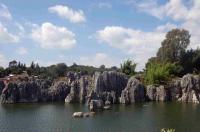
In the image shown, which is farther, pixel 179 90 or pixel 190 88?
pixel 179 90

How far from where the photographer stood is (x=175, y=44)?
110m

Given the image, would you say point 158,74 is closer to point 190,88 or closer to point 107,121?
point 190,88

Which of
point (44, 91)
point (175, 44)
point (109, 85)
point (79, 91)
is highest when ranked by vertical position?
point (175, 44)

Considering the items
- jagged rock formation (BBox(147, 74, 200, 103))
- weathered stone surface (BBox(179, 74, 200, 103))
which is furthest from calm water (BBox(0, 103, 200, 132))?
jagged rock formation (BBox(147, 74, 200, 103))

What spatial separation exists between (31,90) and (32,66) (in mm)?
52172

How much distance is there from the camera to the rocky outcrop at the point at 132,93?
87.2 m

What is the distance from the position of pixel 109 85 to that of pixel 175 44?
2908 cm

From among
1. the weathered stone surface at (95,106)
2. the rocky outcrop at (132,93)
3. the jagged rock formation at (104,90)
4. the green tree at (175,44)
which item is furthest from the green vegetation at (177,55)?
the weathered stone surface at (95,106)

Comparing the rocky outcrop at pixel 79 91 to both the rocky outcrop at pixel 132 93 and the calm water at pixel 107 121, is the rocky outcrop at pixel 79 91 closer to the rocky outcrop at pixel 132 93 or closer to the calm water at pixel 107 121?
the rocky outcrop at pixel 132 93

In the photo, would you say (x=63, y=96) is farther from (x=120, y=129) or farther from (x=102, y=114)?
(x=120, y=129)

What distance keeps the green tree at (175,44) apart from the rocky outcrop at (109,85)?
21.9m

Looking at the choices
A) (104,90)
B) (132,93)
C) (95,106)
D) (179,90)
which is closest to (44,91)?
(104,90)

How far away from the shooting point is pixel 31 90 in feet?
322

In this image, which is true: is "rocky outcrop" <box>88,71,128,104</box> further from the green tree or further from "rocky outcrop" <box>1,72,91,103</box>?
the green tree
